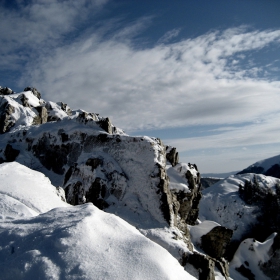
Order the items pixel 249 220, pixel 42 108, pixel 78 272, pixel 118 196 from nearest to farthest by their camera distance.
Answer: pixel 78 272, pixel 118 196, pixel 42 108, pixel 249 220

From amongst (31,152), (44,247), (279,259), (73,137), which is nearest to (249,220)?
(279,259)

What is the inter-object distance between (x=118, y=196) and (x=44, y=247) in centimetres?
3046

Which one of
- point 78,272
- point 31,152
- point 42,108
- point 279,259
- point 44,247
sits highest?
point 42,108

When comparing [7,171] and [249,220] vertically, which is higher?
[7,171]

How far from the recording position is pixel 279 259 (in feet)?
177

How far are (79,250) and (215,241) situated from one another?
4005cm

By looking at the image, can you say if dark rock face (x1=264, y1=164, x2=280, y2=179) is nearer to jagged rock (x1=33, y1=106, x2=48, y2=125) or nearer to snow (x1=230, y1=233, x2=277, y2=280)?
snow (x1=230, y1=233, x2=277, y2=280)

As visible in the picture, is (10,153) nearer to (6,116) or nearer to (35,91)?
(6,116)

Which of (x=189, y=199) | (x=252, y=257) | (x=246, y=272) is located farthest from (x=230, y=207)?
(x=189, y=199)

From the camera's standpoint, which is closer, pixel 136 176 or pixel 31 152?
pixel 136 176

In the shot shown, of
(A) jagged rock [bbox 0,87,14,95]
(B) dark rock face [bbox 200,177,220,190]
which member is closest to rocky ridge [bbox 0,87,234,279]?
(A) jagged rock [bbox 0,87,14,95]

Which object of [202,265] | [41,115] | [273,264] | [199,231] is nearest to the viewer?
[202,265]

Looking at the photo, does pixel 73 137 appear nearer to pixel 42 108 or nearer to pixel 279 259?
pixel 42 108

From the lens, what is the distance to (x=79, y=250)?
25.7ft
